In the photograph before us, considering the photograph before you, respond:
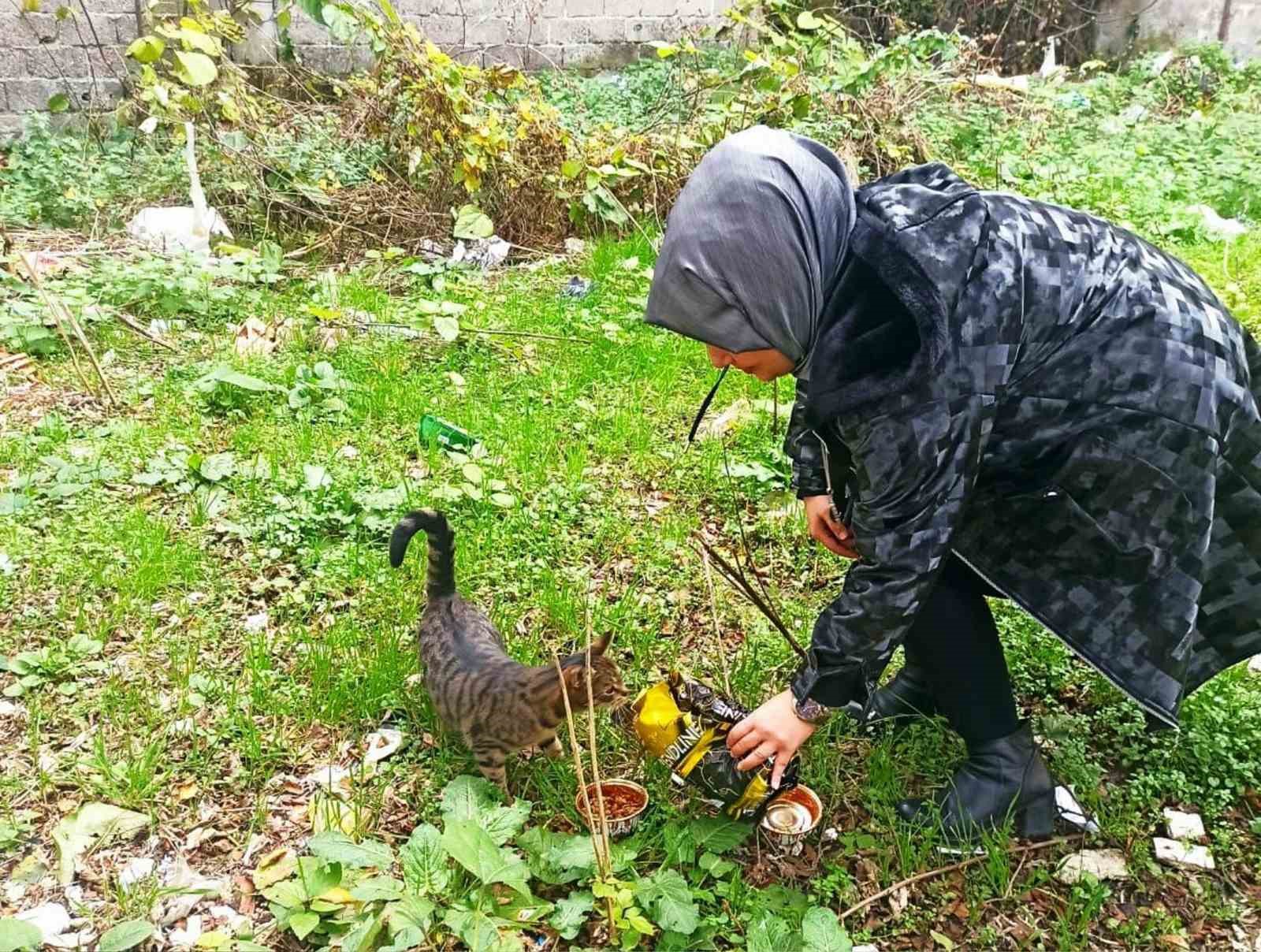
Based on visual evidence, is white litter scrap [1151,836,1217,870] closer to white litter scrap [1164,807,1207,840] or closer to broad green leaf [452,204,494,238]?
white litter scrap [1164,807,1207,840]

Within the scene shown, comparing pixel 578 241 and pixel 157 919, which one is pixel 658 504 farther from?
pixel 578 241

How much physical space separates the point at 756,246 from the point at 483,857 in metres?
1.28

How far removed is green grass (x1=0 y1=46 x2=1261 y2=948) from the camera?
2.42 metres

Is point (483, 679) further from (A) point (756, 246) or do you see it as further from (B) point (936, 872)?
(A) point (756, 246)

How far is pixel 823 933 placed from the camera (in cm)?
203

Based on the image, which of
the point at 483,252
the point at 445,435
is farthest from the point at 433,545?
the point at 483,252

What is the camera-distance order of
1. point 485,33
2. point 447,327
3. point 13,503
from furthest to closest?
point 485,33 → point 447,327 → point 13,503

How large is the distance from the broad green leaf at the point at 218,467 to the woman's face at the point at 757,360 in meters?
2.34

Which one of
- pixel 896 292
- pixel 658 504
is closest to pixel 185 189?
pixel 658 504

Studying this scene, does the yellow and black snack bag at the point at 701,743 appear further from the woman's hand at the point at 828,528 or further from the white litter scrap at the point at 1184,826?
A: the white litter scrap at the point at 1184,826

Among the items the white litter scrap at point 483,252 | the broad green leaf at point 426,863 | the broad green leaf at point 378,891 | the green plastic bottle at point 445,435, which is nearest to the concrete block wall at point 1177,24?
the white litter scrap at point 483,252

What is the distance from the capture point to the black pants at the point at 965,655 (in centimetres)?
228

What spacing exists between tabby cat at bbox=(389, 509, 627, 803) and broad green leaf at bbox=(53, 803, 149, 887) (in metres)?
0.73

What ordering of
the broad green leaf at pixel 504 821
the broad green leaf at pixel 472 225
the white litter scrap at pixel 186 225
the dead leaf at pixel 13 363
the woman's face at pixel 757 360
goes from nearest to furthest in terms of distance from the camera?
the woman's face at pixel 757 360
the broad green leaf at pixel 504 821
the dead leaf at pixel 13 363
the white litter scrap at pixel 186 225
the broad green leaf at pixel 472 225
